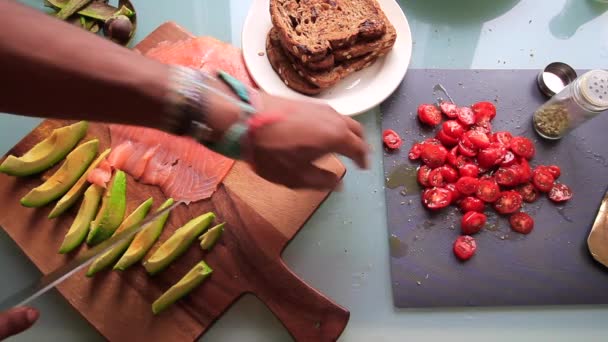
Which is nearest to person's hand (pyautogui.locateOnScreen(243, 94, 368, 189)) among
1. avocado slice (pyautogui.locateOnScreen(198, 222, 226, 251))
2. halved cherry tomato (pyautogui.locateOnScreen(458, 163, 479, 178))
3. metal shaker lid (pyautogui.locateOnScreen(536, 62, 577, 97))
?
avocado slice (pyautogui.locateOnScreen(198, 222, 226, 251))

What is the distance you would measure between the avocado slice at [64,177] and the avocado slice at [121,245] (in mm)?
196

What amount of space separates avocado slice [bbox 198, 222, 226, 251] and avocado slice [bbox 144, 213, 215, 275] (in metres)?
0.02

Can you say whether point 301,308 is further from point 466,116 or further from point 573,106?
point 573,106

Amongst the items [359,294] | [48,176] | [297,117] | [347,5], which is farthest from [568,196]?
[48,176]

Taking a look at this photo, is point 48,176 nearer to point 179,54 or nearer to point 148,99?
point 179,54

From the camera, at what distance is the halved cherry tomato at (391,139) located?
152 cm

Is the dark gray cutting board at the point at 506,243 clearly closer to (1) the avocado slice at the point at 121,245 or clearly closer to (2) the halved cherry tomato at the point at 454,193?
(2) the halved cherry tomato at the point at 454,193

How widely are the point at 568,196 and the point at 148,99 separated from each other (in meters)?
1.28

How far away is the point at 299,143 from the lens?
3.04 feet

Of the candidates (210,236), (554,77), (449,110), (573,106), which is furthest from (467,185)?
(210,236)

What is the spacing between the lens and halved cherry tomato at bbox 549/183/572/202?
1.49 metres

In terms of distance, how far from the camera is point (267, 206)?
4.48 feet

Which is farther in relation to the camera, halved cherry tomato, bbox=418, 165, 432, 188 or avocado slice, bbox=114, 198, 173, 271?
halved cherry tomato, bbox=418, 165, 432, 188

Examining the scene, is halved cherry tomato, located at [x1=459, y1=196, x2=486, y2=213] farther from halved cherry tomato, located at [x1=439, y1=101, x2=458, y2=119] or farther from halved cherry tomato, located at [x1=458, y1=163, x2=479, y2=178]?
halved cherry tomato, located at [x1=439, y1=101, x2=458, y2=119]
